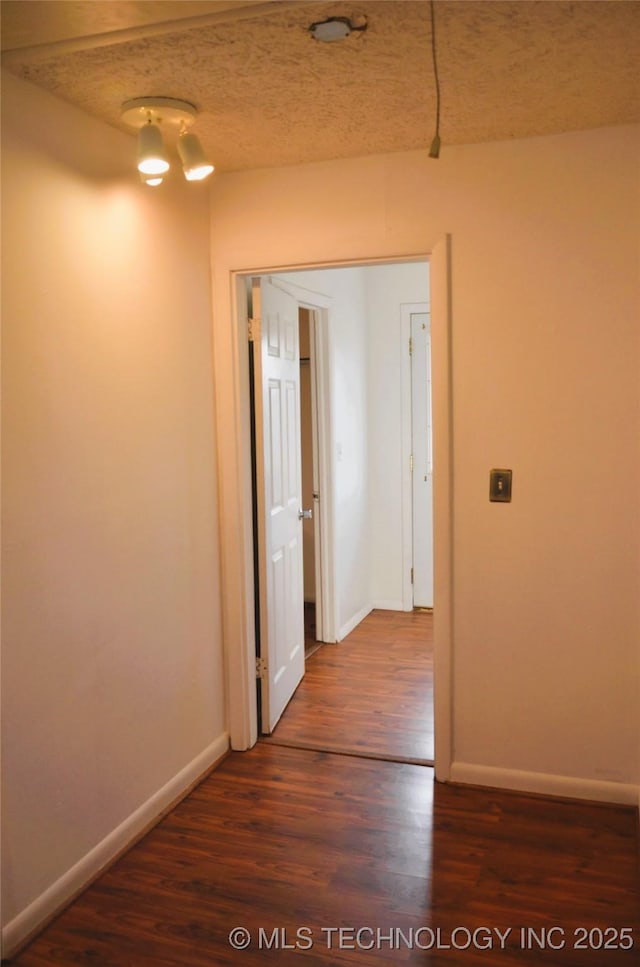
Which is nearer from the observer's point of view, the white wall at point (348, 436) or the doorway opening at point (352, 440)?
the doorway opening at point (352, 440)

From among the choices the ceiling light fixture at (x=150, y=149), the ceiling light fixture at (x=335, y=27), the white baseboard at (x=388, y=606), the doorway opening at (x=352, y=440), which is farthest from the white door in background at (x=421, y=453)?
the ceiling light fixture at (x=335, y=27)

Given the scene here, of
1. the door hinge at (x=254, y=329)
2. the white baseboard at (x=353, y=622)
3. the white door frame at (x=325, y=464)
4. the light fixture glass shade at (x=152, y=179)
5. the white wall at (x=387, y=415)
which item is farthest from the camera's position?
the white wall at (x=387, y=415)

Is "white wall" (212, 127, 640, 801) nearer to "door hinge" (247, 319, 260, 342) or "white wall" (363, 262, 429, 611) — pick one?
"door hinge" (247, 319, 260, 342)

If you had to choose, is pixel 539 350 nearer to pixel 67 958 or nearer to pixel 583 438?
pixel 583 438

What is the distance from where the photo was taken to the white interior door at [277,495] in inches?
135

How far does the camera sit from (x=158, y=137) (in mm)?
2309

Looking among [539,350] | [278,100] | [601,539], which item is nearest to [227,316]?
[278,100]

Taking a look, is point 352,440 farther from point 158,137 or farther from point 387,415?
point 158,137

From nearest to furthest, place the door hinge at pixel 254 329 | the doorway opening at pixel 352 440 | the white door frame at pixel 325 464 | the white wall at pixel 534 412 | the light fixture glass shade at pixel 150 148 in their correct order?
the light fixture glass shade at pixel 150 148 < the white wall at pixel 534 412 < the door hinge at pixel 254 329 < the doorway opening at pixel 352 440 < the white door frame at pixel 325 464

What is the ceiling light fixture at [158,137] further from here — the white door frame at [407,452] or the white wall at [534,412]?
the white door frame at [407,452]

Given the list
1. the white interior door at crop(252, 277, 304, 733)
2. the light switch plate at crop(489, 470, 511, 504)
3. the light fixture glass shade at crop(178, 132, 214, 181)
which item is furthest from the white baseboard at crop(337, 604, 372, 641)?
the light fixture glass shade at crop(178, 132, 214, 181)

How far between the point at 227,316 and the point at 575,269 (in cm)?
135

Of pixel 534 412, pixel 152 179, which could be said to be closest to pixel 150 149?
pixel 152 179

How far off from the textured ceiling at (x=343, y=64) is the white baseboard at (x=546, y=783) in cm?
234
